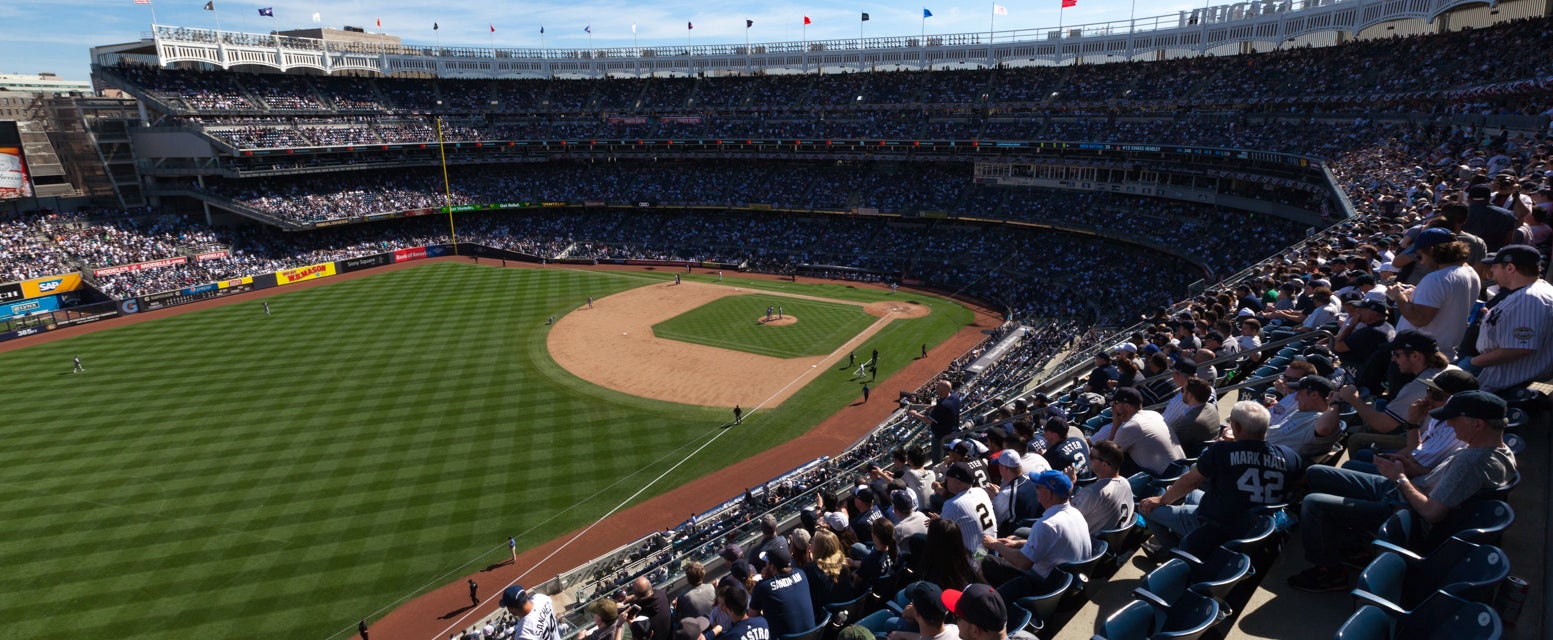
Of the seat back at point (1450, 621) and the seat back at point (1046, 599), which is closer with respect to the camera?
the seat back at point (1450, 621)

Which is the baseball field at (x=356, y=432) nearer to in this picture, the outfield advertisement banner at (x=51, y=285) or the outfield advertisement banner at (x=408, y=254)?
the outfield advertisement banner at (x=51, y=285)

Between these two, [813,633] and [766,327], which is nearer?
[813,633]

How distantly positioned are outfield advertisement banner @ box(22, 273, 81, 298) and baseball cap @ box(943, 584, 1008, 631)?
61.4m

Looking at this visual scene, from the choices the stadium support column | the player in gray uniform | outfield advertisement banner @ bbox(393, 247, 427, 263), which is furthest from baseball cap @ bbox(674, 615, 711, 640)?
the stadium support column

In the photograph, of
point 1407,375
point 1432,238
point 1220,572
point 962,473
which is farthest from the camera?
point 1432,238

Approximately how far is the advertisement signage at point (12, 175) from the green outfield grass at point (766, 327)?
44593 millimetres

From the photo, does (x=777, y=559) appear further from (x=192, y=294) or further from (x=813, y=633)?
(x=192, y=294)

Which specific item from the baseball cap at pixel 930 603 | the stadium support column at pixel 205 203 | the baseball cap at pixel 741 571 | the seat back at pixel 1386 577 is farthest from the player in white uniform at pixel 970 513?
the stadium support column at pixel 205 203

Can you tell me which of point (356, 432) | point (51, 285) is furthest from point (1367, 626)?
point (51, 285)

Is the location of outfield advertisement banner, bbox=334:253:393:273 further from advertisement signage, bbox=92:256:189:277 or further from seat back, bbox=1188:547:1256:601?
seat back, bbox=1188:547:1256:601

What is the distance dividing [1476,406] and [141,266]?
65.4 meters

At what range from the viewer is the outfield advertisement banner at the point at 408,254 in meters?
61.4

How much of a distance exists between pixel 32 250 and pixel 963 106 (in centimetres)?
6579

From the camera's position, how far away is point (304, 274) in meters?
55.6
